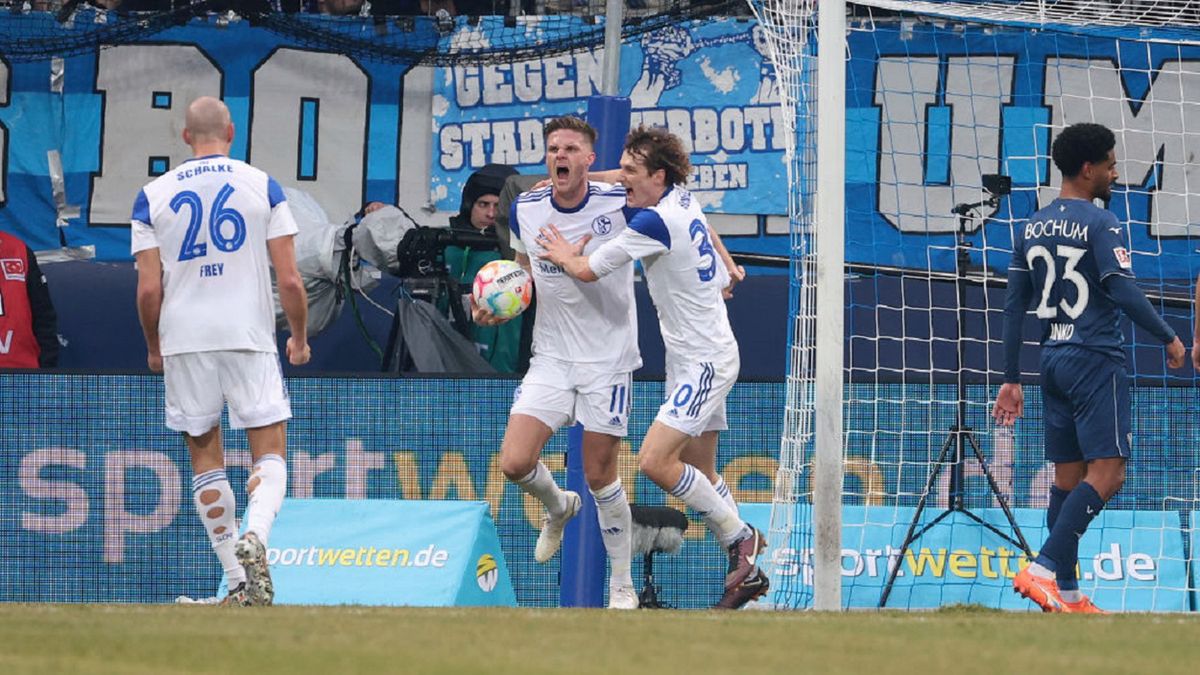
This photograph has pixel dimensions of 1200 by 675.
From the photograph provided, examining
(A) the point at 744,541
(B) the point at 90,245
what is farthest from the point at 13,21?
(A) the point at 744,541

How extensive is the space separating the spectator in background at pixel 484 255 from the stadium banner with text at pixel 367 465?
1533 millimetres

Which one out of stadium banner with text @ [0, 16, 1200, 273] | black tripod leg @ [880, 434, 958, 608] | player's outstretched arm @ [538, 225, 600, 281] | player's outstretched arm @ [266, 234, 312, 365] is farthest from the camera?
stadium banner with text @ [0, 16, 1200, 273]

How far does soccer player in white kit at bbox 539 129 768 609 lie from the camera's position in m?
9.91

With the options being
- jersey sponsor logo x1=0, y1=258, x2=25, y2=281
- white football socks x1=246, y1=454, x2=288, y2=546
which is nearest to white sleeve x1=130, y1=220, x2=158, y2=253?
white football socks x1=246, y1=454, x2=288, y2=546

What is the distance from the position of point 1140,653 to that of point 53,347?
27.9 feet

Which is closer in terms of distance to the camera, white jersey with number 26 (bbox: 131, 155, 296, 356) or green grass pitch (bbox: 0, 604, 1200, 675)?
green grass pitch (bbox: 0, 604, 1200, 675)

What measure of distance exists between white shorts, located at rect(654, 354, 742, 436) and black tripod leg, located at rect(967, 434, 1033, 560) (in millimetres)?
2184

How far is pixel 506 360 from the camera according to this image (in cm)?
1362

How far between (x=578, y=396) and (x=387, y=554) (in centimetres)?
169

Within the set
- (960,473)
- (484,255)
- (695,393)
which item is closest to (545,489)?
(695,393)

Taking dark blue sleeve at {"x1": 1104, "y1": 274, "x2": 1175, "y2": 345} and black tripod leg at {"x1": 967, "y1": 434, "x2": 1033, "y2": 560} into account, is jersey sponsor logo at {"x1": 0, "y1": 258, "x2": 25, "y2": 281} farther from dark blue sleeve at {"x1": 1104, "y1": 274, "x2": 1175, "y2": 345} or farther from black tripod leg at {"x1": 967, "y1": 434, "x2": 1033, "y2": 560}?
dark blue sleeve at {"x1": 1104, "y1": 274, "x2": 1175, "y2": 345}

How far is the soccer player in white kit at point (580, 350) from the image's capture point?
10.2 m

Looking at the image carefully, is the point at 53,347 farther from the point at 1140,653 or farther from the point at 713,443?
the point at 1140,653

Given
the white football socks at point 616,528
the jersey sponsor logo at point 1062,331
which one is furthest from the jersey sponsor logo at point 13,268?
the jersey sponsor logo at point 1062,331
